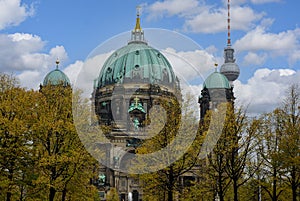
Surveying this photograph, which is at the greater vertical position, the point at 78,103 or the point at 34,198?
the point at 78,103

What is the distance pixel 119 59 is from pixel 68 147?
82896 mm

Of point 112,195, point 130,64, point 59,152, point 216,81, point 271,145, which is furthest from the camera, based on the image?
point 130,64

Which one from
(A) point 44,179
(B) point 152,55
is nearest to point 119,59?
(B) point 152,55

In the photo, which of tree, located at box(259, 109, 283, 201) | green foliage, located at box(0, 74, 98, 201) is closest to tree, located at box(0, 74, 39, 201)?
green foliage, located at box(0, 74, 98, 201)

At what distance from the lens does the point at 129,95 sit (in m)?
108

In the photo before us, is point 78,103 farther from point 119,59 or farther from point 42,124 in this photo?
point 119,59

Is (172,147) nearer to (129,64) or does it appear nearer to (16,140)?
(16,140)

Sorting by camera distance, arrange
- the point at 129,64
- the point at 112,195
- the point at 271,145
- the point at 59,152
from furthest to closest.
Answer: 1. the point at 129,64
2. the point at 112,195
3. the point at 271,145
4. the point at 59,152

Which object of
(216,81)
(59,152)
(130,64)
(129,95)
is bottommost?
(59,152)

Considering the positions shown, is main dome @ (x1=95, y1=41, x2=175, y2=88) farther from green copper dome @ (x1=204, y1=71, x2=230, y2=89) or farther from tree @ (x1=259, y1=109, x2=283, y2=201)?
tree @ (x1=259, y1=109, x2=283, y2=201)

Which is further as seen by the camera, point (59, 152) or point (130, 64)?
point (130, 64)

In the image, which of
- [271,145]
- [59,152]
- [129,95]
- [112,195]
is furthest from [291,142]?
[129,95]

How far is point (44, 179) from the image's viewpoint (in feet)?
111

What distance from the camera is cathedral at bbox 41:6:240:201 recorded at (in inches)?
3586
